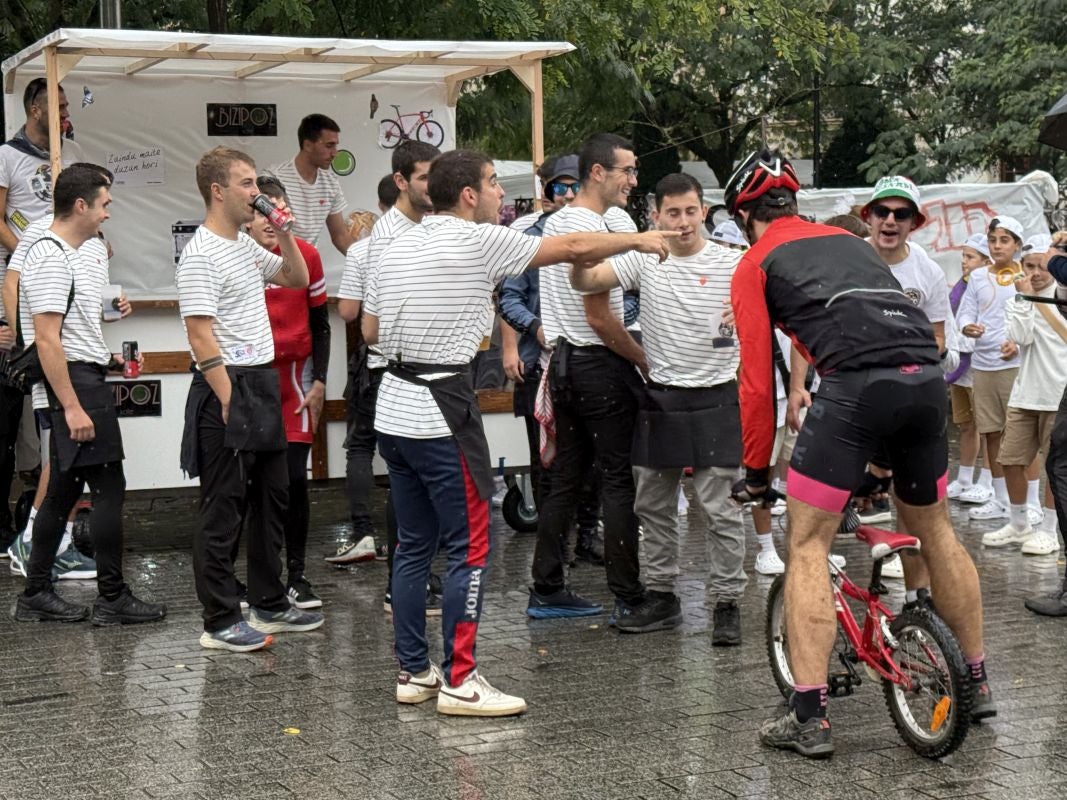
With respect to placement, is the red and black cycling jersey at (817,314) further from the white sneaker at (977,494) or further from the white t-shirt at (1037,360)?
the white sneaker at (977,494)

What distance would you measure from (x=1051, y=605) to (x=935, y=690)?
8.47 ft

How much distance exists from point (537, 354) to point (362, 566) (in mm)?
1596

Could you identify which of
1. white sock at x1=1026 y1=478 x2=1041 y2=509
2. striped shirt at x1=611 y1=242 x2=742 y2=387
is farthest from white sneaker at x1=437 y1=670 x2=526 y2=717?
white sock at x1=1026 y1=478 x2=1041 y2=509

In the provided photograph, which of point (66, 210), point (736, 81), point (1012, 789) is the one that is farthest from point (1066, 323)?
point (736, 81)

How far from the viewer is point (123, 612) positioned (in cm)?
769

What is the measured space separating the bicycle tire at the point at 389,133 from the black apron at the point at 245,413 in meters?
4.99

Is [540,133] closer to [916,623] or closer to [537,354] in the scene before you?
[537,354]

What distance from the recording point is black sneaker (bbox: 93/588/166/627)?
25.2 ft

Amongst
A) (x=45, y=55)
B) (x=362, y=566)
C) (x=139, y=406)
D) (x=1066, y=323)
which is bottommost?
(x=362, y=566)

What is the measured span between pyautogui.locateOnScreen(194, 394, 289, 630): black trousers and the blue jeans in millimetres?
1177

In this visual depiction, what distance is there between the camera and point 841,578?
5.81m

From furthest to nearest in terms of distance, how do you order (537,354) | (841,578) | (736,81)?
(736,81)
(537,354)
(841,578)

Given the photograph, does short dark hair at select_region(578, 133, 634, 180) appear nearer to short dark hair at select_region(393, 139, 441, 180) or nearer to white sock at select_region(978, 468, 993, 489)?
short dark hair at select_region(393, 139, 441, 180)

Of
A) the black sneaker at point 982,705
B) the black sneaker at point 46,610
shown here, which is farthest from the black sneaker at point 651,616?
the black sneaker at point 46,610
